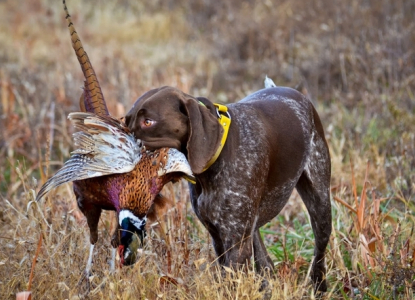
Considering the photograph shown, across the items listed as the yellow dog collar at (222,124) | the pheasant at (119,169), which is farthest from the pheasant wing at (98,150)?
the yellow dog collar at (222,124)

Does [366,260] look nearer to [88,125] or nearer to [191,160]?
[191,160]

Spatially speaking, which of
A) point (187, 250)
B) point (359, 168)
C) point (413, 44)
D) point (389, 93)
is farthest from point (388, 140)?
point (187, 250)

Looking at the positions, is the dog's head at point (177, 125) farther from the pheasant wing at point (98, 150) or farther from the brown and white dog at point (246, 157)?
the pheasant wing at point (98, 150)

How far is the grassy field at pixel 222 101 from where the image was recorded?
3.48 m

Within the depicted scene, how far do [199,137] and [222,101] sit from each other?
606 cm

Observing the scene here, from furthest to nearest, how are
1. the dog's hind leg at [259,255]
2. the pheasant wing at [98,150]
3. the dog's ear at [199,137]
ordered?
1. the dog's hind leg at [259,255]
2. the dog's ear at [199,137]
3. the pheasant wing at [98,150]

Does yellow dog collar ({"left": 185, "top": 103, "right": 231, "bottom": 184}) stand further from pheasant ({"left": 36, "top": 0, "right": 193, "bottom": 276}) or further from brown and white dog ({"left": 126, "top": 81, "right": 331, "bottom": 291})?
pheasant ({"left": 36, "top": 0, "right": 193, "bottom": 276})

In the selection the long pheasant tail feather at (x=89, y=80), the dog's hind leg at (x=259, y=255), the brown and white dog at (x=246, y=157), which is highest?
the long pheasant tail feather at (x=89, y=80)

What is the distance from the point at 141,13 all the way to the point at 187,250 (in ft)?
41.9

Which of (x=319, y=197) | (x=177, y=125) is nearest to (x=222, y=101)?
(x=319, y=197)

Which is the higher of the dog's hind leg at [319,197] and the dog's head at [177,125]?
the dog's head at [177,125]

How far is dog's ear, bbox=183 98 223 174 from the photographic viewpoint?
10.2 feet

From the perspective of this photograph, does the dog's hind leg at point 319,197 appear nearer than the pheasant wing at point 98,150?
No

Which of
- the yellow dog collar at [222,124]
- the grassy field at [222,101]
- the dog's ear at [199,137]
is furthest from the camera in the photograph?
the grassy field at [222,101]
